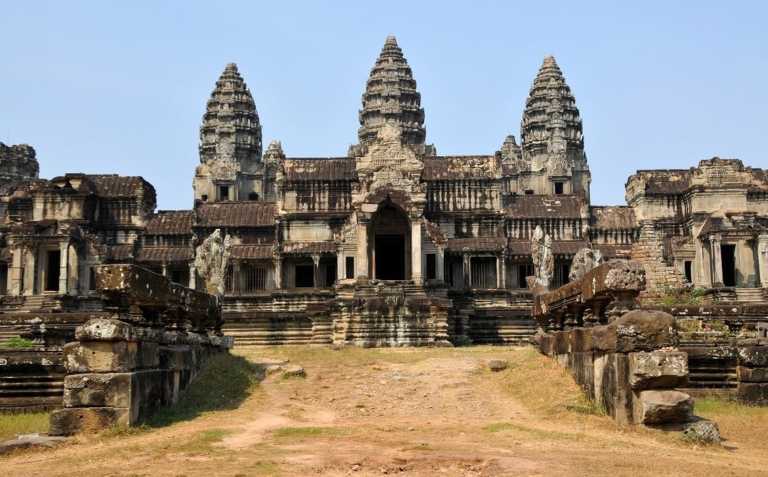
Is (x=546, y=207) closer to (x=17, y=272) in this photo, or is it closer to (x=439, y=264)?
(x=439, y=264)

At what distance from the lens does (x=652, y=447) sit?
10984 mm

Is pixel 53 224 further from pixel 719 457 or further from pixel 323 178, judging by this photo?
pixel 719 457

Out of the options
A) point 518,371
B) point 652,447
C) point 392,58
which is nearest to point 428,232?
point 518,371

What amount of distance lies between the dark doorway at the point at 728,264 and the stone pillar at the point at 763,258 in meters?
1.75

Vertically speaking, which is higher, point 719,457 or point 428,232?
point 428,232

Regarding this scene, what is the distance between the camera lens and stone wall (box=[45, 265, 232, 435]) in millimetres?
12148

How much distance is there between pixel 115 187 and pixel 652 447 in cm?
4540

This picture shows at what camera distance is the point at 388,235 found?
38.6 m

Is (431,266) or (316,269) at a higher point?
(316,269)

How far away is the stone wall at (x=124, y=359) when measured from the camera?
12148 mm

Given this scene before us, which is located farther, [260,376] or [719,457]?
[260,376]

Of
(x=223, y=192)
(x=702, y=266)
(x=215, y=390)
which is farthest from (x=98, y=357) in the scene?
(x=223, y=192)

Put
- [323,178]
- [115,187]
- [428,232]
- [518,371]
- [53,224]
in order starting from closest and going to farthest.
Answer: [518,371] < [428,232] < [323,178] < [53,224] < [115,187]

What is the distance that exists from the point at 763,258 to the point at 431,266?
2129cm
